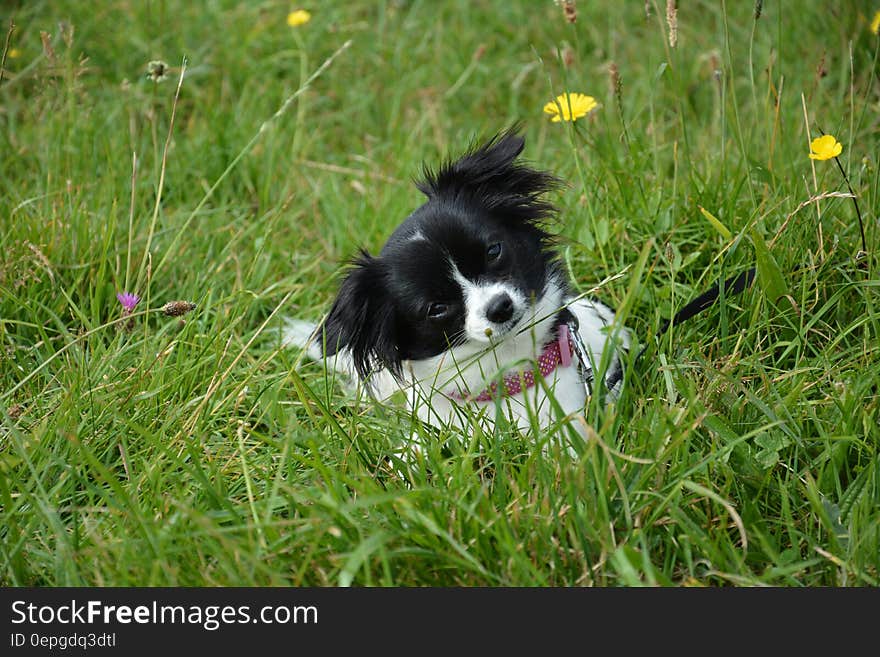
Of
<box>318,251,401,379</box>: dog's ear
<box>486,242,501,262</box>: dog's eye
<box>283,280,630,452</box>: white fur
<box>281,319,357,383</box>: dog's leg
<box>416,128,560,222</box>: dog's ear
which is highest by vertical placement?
<box>416,128,560,222</box>: dog's ear

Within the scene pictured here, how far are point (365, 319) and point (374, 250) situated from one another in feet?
3.19

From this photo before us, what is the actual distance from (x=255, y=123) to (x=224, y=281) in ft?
3.57

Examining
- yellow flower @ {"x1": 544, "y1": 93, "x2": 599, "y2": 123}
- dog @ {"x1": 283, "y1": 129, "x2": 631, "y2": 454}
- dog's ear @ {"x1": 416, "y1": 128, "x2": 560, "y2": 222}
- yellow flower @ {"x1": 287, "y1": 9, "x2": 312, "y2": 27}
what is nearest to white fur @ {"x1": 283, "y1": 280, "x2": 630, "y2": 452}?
dog @ {"x1": 283, "y1": 129, "x2": 631, "y2": 454}

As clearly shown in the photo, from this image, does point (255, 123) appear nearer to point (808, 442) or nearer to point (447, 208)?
point (447, 208)

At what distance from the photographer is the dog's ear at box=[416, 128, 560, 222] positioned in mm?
2531

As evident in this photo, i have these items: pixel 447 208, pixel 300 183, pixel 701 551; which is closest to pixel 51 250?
pixel 300 183

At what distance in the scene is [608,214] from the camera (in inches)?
121

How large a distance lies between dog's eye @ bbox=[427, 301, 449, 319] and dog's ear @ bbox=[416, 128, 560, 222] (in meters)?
0.31

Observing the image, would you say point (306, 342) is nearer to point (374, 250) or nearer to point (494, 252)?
point (374, 250)

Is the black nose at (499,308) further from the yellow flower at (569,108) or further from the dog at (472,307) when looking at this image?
the yellow flower at (569,108)

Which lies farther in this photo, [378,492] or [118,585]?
[378,492]

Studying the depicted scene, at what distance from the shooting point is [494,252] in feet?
7.88

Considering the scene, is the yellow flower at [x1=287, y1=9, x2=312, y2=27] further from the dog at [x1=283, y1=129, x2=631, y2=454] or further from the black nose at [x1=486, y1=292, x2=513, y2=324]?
the black nose at [x1=486, y1=292, x2=513, y2=324]

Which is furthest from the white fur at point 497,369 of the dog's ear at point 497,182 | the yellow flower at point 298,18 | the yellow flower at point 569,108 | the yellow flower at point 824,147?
the yellow flower at point 298,18
